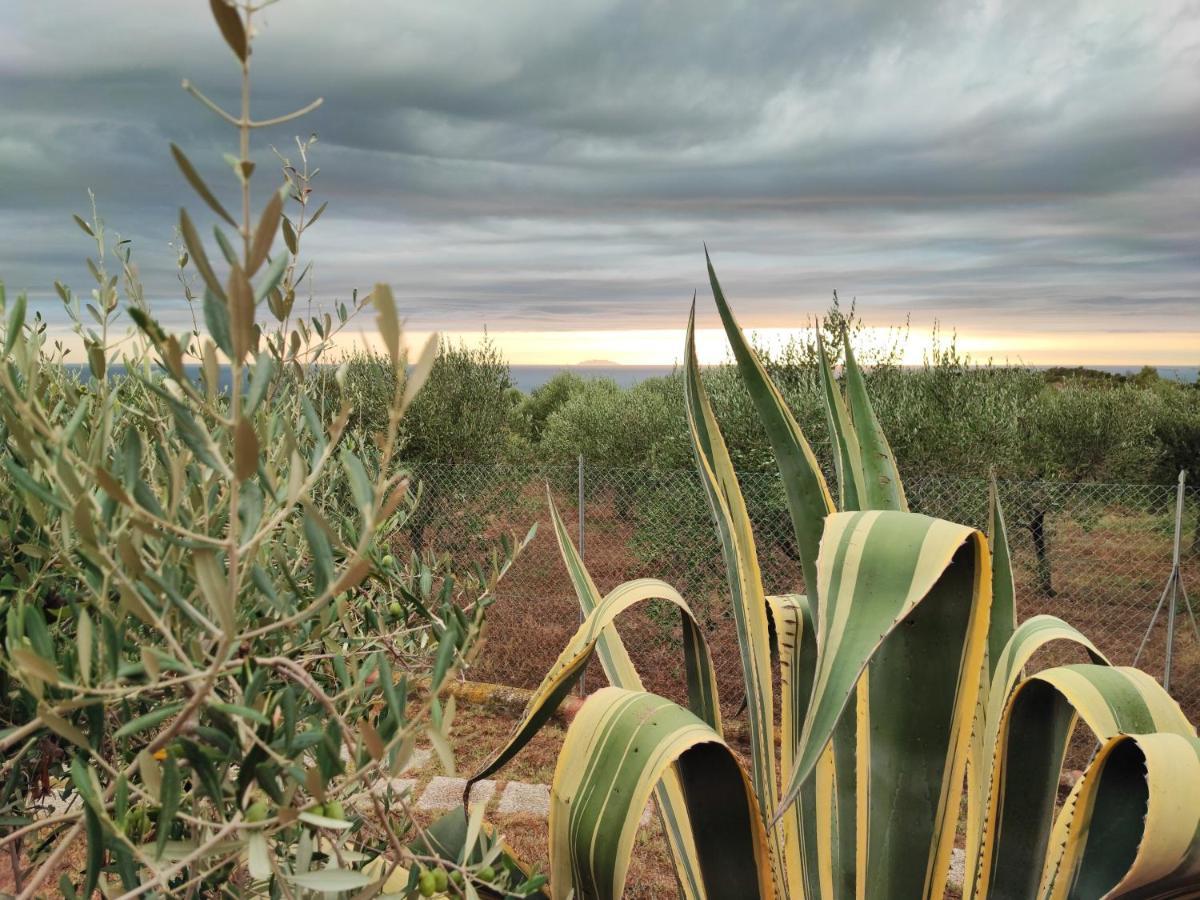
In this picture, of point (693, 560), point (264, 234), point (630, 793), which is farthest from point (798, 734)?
point (693, 560)

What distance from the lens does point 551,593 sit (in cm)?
886

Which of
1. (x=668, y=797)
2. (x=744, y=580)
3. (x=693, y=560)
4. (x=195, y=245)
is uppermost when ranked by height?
(x=195, y=245)

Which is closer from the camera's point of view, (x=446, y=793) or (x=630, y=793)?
(x=630, y=793)

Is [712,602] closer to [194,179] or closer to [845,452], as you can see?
[845,452]

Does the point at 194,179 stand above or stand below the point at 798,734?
above

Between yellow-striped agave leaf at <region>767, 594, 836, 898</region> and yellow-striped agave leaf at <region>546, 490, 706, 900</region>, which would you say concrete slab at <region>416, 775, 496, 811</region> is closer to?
yellow-striped agave leaf at <region>546, 490, 706, 900</region>

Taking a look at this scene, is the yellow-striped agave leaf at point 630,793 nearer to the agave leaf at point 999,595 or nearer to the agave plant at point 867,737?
the agave plant at point 867,737

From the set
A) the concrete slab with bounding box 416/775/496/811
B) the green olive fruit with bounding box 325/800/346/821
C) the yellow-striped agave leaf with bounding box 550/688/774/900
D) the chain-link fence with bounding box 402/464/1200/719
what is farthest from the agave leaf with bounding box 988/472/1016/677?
the chain-link fence with bounding box 402/464/1200/719

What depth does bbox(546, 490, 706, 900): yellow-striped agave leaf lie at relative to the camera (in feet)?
5.11

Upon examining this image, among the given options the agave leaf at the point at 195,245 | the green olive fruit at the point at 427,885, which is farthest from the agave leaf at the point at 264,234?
the green olive fruit at the point at 427,885

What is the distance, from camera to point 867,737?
1479 millimetres

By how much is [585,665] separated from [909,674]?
0.59m

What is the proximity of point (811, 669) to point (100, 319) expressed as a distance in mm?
1549

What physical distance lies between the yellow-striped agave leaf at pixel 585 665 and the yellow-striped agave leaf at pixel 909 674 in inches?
13.6
